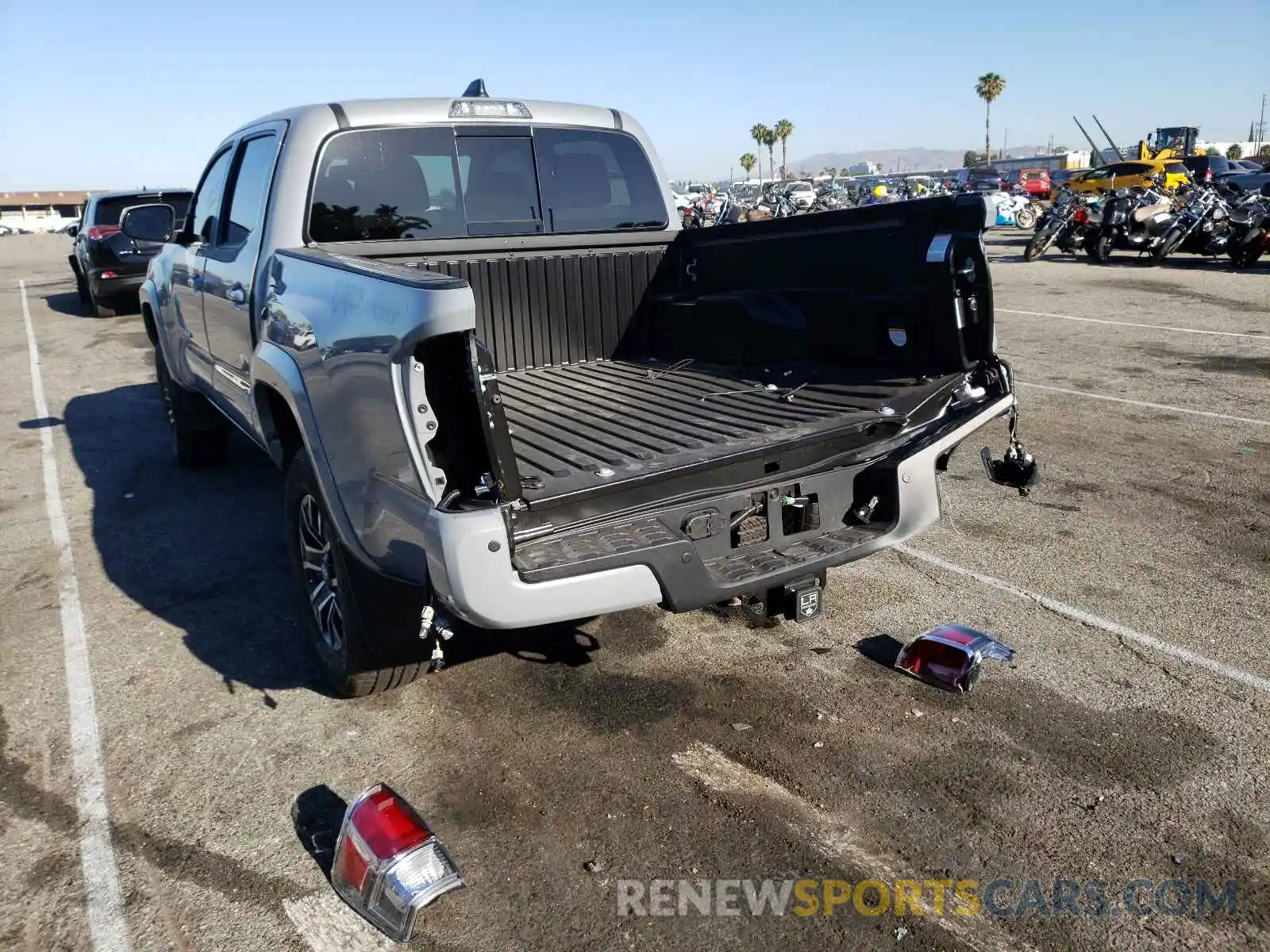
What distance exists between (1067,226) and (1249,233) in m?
3.83

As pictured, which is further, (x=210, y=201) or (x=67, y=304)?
(x=67, y=304)

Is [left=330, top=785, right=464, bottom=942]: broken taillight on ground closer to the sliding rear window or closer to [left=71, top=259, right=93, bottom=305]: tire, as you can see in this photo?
the sliding rear window

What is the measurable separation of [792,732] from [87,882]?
2.27 metres

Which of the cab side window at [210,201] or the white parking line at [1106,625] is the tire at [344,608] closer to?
the cab side window at [210,201]

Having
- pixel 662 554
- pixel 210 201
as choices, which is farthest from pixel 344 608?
pixel 210 201

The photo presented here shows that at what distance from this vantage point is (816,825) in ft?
9.36

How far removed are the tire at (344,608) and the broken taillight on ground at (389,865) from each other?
720mm

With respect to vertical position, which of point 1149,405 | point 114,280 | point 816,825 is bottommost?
point 816,825

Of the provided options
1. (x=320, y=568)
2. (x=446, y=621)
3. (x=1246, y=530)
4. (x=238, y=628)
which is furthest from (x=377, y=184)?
(x=1246, y=530)

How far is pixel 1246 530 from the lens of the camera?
197 inches

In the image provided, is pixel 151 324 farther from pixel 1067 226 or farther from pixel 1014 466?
pixel 1067 226

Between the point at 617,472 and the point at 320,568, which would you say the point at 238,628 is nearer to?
the point at 320,568

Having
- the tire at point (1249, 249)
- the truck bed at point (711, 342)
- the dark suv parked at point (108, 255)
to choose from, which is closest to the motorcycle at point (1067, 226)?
the tire at point (1249, 249)

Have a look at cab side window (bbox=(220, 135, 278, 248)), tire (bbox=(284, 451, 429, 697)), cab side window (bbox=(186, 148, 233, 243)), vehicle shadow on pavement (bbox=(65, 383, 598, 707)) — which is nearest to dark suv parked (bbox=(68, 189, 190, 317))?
vehicle shadow on pavement (bbox=(65, 383, 598, 707))
